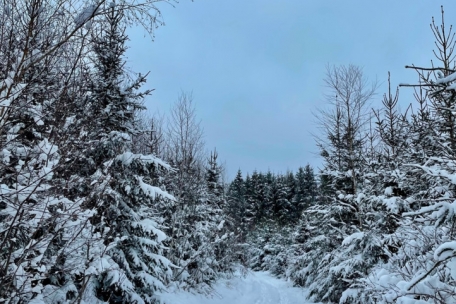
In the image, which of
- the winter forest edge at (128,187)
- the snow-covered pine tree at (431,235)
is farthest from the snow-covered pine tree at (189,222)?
the snow-covered pine tree at (431,235)

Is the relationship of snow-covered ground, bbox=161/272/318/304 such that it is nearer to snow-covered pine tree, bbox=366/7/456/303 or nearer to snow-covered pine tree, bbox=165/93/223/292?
snow-covered pine tree, bbox=165/93/223/292

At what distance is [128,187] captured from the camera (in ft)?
26.1

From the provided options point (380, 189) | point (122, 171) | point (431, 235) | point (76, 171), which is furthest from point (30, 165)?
point (380, 189)

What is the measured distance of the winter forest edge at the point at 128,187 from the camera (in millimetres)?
3184

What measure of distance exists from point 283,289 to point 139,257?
14889mm

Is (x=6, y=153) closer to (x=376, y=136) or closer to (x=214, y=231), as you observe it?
(x=376, y=136)

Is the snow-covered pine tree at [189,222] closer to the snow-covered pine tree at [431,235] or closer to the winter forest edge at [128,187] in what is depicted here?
the winter forest edge at [128,187]

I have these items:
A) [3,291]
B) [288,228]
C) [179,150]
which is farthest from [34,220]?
[288,228]

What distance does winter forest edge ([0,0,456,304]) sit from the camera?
3.18 metres

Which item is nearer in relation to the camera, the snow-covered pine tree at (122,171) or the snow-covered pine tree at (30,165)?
the snow-covered pine tree at (30,165)

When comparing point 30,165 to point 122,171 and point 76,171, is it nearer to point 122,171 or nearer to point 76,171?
point 76,171

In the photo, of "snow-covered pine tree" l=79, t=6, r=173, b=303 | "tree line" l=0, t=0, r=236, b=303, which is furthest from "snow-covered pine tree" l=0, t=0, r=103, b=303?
"snow-covered pine tree" l=79, t=6, r=173, b=303

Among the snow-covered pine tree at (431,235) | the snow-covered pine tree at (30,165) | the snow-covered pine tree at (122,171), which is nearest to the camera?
the snow-covered pine tree at (431,235)

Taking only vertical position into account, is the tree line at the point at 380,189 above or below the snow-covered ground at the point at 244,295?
above
